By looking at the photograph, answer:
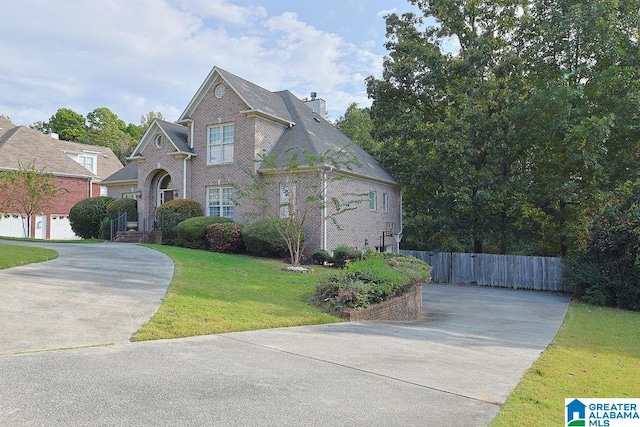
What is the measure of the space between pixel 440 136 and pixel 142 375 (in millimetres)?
23184

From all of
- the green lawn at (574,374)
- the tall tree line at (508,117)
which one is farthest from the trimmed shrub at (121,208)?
the green lawn at (574,374)

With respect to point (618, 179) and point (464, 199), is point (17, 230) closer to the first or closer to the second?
point (464, 199)

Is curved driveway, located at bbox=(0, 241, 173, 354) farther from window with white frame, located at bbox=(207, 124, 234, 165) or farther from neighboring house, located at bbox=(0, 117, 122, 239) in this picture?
neighboring house, located at bbox=(0, 117, 122, 239)

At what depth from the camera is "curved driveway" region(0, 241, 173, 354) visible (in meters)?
6.09

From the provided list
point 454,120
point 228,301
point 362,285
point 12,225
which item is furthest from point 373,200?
point 12,225

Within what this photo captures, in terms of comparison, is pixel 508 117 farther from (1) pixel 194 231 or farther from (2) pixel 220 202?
(1) pixel 194 231

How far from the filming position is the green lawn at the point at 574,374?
4297 millimetres

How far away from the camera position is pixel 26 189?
1014 inches

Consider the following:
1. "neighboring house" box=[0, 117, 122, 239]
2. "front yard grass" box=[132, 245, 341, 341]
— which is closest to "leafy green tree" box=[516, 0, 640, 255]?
"front yard grass" box=[132, 245, 341, 341]

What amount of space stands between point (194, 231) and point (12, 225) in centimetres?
1779

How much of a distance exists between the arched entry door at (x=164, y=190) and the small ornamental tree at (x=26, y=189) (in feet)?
23.6

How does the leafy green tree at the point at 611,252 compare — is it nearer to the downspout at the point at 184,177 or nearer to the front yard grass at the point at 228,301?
the front yard grass at the point at 228,301

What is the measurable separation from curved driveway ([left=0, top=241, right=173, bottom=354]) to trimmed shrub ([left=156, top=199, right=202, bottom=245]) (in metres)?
7.91

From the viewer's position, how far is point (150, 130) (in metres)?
23.8
